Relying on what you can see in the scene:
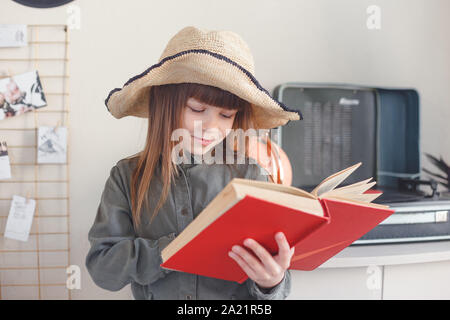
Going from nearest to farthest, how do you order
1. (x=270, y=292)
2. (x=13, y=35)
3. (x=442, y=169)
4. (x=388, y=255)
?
(x=270, y=292), (x=388, y=255), (x=13, y=35), (x=442, y=169)

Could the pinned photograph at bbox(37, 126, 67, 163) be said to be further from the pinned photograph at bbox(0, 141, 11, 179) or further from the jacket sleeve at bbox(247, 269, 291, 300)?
the jacket sleeve at bbox(247, 269, 291, 300)

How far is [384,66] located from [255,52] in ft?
1.59

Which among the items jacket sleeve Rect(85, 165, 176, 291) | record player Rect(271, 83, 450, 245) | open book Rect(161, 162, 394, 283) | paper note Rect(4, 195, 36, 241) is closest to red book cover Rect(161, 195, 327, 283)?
open book Rect(161, 162, 394, 283)

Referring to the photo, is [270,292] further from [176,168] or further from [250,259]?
[176,168]

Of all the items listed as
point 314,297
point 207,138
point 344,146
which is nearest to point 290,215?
point 207,138

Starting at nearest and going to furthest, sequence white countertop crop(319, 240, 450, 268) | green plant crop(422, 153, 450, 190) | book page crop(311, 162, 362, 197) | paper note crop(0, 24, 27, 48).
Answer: book page crop(311, 162, 362, 197)
white countertop crop(319, 240, 450, 268)
paper note crop(0, 24, 27, 48)
green plant crop(422, 153, 450, 190)

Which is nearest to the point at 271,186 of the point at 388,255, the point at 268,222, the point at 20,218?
the point at 268,222

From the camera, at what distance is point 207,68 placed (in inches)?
22.8

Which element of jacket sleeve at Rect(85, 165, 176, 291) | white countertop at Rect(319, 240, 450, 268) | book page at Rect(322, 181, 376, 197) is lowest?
white countertop at Rect(319, 240, 450, 268)

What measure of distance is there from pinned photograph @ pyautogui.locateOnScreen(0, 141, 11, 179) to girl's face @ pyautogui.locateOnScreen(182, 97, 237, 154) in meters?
0.79

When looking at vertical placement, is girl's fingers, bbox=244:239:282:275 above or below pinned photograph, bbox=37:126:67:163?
below

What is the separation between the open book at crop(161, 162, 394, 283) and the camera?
1.20ft

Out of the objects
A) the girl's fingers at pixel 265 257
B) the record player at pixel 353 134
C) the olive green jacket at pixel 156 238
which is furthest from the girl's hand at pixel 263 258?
the record player at pixel 353 134

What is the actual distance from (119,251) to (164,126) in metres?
0.23
